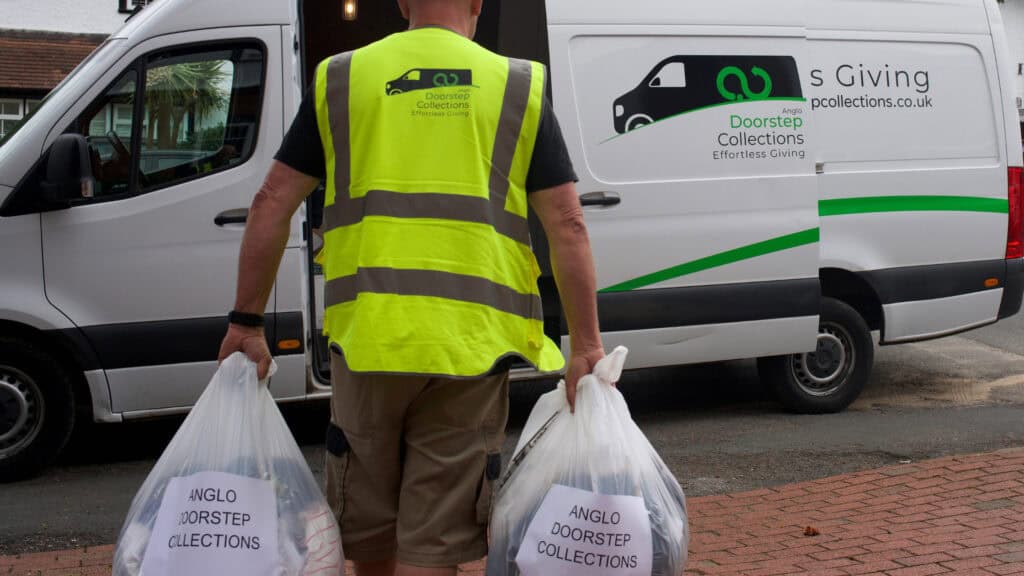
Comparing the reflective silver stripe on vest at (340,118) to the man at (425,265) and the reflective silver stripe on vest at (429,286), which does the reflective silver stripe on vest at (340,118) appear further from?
the reflective silver stripe on vest at (429,286)

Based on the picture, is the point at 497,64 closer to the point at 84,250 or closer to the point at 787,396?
the point at 84,250

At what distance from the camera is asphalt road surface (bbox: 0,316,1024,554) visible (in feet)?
A: 17.9

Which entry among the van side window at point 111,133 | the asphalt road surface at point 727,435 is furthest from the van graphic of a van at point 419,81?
the van side window at point 111,133

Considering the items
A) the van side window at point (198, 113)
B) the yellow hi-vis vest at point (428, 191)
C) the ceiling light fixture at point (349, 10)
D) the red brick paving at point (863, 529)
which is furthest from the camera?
the ceiling light fixture at point (349, 10)

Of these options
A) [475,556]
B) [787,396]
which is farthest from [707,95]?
[475,556]

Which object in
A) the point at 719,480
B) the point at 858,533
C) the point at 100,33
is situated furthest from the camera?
the point at 100,33

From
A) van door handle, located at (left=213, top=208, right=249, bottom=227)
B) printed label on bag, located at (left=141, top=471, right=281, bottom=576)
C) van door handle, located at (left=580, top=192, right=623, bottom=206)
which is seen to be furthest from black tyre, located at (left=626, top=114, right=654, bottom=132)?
printed label on bag, located at (left=141, top=471, right=281, bottom=576)

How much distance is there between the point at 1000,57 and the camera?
7285mm

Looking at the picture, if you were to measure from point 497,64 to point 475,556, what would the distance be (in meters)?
1.06

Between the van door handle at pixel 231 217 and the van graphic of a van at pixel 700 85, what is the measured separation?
73.4 inches

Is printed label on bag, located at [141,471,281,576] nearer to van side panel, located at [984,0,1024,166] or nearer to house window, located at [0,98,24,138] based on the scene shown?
van side panel, located at [984,0,1024,166]

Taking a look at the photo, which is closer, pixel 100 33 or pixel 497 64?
pixel 497 64

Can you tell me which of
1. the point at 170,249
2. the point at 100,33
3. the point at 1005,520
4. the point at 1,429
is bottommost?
the point at 1005,520

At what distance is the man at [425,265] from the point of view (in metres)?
2.63
